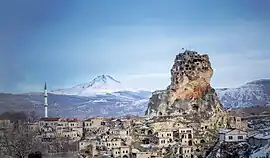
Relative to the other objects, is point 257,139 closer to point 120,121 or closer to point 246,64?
point 246,64

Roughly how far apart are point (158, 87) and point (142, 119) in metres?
0.40

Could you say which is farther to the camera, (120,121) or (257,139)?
(120,121)

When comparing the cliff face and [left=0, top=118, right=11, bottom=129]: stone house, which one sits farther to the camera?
the cliff face

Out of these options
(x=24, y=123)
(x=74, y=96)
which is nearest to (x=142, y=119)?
(x=74, y=96)

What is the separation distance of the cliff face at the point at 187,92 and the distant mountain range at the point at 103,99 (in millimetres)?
110

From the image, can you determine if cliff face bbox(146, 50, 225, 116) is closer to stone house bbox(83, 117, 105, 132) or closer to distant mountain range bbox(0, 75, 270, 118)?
distant mountain range bbox(0, 75, 270, 118)

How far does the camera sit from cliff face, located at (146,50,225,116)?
7324mm

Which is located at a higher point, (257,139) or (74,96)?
(74,96)

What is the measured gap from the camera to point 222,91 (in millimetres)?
7293

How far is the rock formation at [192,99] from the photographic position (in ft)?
23.9

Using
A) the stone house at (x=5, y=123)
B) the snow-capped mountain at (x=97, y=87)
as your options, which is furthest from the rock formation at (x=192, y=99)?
the stone house at (x=5, y=123)

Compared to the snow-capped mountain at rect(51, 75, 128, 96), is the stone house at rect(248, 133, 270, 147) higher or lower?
lower

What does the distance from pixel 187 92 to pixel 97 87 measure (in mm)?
1008

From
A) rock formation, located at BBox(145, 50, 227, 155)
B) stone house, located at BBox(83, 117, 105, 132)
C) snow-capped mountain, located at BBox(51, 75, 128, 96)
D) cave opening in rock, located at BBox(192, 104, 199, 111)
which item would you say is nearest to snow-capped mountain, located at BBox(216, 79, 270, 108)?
rock formation, located at BBox(145, 50, 227, 155)
